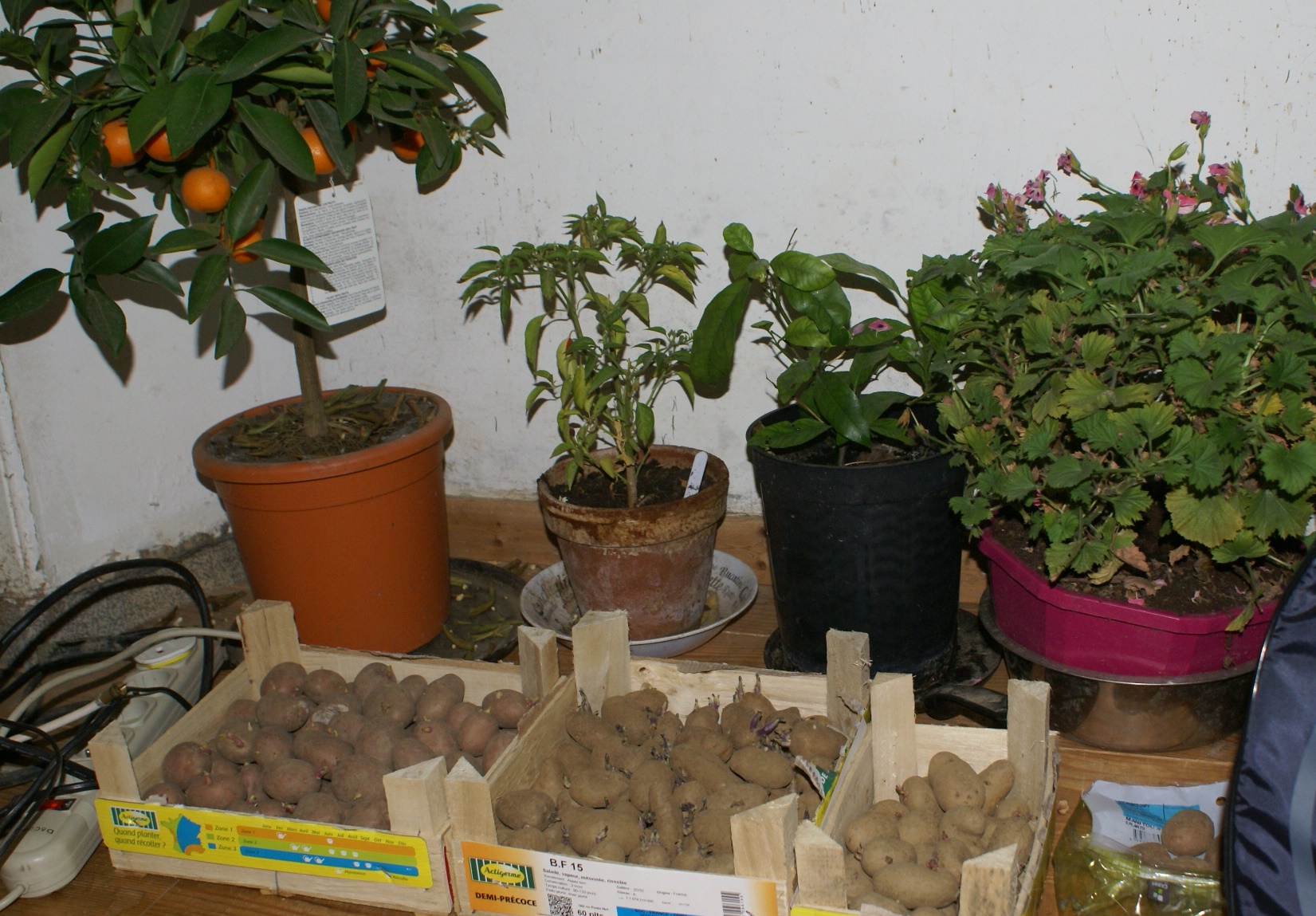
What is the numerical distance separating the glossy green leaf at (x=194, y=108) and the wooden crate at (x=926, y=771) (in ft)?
3.31

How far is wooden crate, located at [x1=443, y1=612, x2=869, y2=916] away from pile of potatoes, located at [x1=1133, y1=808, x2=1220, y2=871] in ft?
1.12

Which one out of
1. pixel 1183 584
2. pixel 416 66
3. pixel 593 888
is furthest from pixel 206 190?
pixel 1183 584

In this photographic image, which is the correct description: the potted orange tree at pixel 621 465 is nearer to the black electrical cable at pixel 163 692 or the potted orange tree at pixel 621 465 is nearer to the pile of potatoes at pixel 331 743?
the pile of potatoes at pixel 331 743

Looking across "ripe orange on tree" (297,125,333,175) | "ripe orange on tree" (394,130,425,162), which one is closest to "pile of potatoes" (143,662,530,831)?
"ripe orange on tree" (297,125,333,175)

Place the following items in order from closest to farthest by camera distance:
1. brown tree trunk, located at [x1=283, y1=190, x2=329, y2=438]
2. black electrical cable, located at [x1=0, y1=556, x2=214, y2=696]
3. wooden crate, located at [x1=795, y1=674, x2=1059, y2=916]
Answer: wooden crate, located at [x1=795, y1=674, x2=1059, y2=916] < black electrical cable, located at [x1=0, y1=556, x2=214, y2=696] < brown tree trunk, located at [x1=283, y1=190, x2=329, y2=438]

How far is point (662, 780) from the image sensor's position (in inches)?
48.6

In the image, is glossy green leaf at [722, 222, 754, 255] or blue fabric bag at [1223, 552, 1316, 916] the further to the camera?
glossy green leaf at [722, 222, 754, 255]

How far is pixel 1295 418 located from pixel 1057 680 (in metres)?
0.45

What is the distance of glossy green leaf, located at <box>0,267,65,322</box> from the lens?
53.5 inches

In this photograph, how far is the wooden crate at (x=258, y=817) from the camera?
1.14m

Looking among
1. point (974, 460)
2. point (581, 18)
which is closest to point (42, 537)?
point (581, 18)

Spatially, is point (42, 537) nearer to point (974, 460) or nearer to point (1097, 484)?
point (974, 460)

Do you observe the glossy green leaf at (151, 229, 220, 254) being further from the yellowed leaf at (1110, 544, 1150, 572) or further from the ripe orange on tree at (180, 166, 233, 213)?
the yellowed leaf at (1110, 544, 1150, 572)

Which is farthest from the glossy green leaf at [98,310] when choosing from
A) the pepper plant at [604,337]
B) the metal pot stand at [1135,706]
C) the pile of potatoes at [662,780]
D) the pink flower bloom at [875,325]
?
the metal pot stand at [1135,706]
